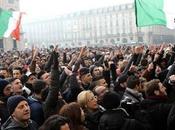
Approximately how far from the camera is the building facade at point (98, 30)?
101 meters

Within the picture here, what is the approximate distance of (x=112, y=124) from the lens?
438 centimetres

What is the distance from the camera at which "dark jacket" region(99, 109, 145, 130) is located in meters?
4.30

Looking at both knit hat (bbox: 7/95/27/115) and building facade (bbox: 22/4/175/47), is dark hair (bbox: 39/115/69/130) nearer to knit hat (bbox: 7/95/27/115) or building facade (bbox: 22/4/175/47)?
knit hat (bbox: 7/95/27/115)

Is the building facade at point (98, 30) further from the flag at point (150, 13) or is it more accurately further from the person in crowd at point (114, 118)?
the person in crowd at point (114, 118)

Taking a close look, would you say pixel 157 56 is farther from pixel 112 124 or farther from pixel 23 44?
pixel 23 44

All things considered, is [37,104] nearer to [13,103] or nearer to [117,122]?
[13,103]

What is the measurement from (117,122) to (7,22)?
13.4 m

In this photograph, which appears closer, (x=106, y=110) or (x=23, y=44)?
(x=106, y=110)

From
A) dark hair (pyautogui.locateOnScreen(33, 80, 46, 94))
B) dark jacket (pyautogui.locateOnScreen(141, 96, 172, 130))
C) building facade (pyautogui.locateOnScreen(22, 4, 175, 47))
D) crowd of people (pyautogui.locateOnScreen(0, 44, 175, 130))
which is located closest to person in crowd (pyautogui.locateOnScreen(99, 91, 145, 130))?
crowd of people (pyautogui.locateOnScreen(0, 44, 175, 130))

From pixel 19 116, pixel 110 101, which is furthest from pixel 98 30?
pixel 19 116

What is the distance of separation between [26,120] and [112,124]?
0.89 metres

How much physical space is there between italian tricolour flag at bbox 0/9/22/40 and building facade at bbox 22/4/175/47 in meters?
80.2

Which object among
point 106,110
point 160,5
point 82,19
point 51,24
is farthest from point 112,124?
point 51,24

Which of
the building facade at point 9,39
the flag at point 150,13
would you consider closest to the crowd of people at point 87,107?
the flag at point 150,13
